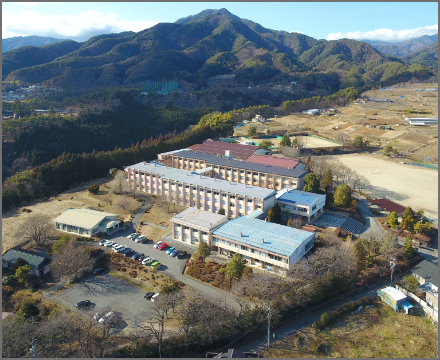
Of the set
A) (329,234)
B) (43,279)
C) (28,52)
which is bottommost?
(43,279)

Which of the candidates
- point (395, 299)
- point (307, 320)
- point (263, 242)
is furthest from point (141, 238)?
point (395, 299)

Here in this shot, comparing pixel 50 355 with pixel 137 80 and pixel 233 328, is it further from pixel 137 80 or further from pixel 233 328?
pixel 137 80

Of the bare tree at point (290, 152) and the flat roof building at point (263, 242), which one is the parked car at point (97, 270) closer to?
the flat roof building at point (263, 242)

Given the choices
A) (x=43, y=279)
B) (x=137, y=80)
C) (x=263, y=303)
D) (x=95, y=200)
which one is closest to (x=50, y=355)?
(x=43, y=279)

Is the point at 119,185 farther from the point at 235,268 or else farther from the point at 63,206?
the point at 235,268

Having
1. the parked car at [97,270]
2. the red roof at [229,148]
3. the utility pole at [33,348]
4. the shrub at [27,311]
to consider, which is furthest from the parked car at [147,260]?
the red roof at [229,148]

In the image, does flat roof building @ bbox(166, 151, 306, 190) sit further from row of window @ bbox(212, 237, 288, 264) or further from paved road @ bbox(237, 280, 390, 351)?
paved road @ bbox(237, 280, 390, 351)
